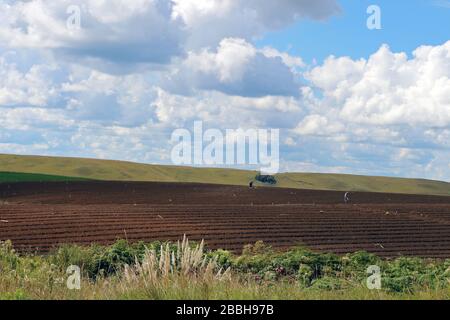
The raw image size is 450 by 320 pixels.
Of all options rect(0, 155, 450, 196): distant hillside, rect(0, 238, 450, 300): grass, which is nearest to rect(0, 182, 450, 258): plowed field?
rect(0, 238, 450, 300): grass

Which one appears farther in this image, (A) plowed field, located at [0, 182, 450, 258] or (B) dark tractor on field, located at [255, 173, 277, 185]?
(B) dark tractor on field, located at [255, 173, 277, 185]

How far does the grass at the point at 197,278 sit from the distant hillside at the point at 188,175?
105832 millimetres

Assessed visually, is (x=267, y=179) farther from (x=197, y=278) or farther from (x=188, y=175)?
(x=197, y=278)

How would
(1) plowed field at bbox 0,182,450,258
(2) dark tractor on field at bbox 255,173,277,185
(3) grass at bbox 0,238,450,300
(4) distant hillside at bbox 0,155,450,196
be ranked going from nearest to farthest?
1. (3) grass at bbox 0,238,450,300
2. (1) plowed field at bbox 0,182,450,258
3. (2) dark tractor on field at bbox 255,173,277,185
4. (4) distant hillside at bbox 0,155,450,196

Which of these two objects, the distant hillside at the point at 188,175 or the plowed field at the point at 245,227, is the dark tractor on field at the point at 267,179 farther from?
the plowed field at the point at 245,227

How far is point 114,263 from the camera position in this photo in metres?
15.4

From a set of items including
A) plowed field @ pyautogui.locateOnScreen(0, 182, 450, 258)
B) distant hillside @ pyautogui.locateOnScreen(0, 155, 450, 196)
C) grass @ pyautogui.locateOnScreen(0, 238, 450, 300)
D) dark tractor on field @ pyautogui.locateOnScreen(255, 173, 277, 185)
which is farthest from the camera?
distant hillside @ pyautogui.locateOnScreen(0, 155, 450, 196)

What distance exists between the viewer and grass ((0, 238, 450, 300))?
8.14 metres

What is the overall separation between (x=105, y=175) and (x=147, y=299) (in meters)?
120

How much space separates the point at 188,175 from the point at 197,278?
131607 millimetres

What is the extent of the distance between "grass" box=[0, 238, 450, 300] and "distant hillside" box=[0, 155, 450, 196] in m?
106

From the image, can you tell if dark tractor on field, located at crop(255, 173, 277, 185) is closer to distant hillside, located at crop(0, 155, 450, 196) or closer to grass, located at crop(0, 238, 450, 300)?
distant hillside, located at crop(0, 155, 450, 196)
